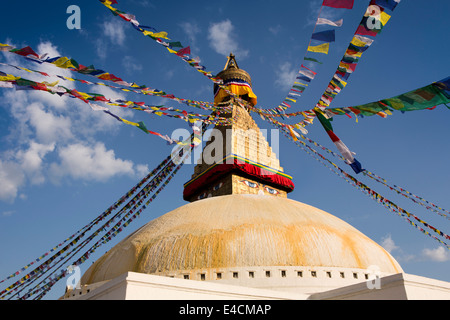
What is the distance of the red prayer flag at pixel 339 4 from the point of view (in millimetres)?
5676

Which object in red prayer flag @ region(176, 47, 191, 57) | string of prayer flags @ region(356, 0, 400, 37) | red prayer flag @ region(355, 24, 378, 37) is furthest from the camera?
red prayer flag @ region(176, 47, 191, 57)

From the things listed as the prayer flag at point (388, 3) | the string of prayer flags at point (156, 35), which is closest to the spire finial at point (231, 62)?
the string of prayer flags at point (156, 35)

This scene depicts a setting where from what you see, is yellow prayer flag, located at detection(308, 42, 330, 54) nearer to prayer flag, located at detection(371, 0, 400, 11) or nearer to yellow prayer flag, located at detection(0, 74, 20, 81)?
prayer flag, located at detection(371, 0, 400, 11)

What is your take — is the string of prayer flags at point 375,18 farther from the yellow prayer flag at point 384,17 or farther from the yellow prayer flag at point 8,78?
the yellow prayer flag at point 8,78

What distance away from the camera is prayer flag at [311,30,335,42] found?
23.3ft

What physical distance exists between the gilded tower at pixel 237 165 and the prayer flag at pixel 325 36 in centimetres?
628

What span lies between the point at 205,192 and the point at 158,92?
739 cm

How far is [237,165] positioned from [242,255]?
6.48m

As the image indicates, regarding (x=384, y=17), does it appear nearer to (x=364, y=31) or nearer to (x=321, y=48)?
(x=364, y=31)

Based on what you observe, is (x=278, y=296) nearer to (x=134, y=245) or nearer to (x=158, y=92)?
(x=134, y=245)

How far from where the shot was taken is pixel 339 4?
5.74m

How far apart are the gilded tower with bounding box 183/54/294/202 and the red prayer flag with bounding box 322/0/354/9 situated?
759 cm

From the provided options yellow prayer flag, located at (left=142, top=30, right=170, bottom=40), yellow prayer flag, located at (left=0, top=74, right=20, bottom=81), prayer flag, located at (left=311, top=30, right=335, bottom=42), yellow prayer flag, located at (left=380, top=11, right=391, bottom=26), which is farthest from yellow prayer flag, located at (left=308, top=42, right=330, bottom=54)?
yellow prayer flag, located at (left=0, top=74, right=20, bottom=81)
